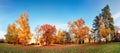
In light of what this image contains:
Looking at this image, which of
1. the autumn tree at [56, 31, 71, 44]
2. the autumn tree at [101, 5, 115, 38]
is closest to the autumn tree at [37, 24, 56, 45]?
the autumn tree at [56, 31, 71, 44]

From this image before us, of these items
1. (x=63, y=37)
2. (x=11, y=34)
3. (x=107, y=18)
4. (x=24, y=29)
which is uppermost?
(x=107, y=18)

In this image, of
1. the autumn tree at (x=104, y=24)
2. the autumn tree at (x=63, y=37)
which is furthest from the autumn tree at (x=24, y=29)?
the autumn tree at (x=104, y=24)

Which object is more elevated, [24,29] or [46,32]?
[24,29]

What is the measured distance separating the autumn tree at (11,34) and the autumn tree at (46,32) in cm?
431

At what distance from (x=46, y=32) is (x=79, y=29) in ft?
20.0

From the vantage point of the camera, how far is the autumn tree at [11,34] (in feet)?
102

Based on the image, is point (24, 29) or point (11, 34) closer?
point (24, 29)

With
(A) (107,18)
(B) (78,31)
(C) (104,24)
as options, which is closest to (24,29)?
(B) (78,31)

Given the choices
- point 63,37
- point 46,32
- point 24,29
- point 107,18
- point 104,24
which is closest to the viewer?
point 24,29

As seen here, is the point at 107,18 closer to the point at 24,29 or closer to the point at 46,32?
the point at 46,32

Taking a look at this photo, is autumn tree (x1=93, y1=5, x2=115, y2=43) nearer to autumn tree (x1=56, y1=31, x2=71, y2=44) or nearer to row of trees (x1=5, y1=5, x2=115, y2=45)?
row of trees (x1=5, y1=5, x2=115, y2=45)

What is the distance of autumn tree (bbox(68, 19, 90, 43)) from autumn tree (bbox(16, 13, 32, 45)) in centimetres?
914

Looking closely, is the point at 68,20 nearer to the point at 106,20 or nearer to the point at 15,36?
the point at 106,20

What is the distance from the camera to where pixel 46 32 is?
34281 millimetres
